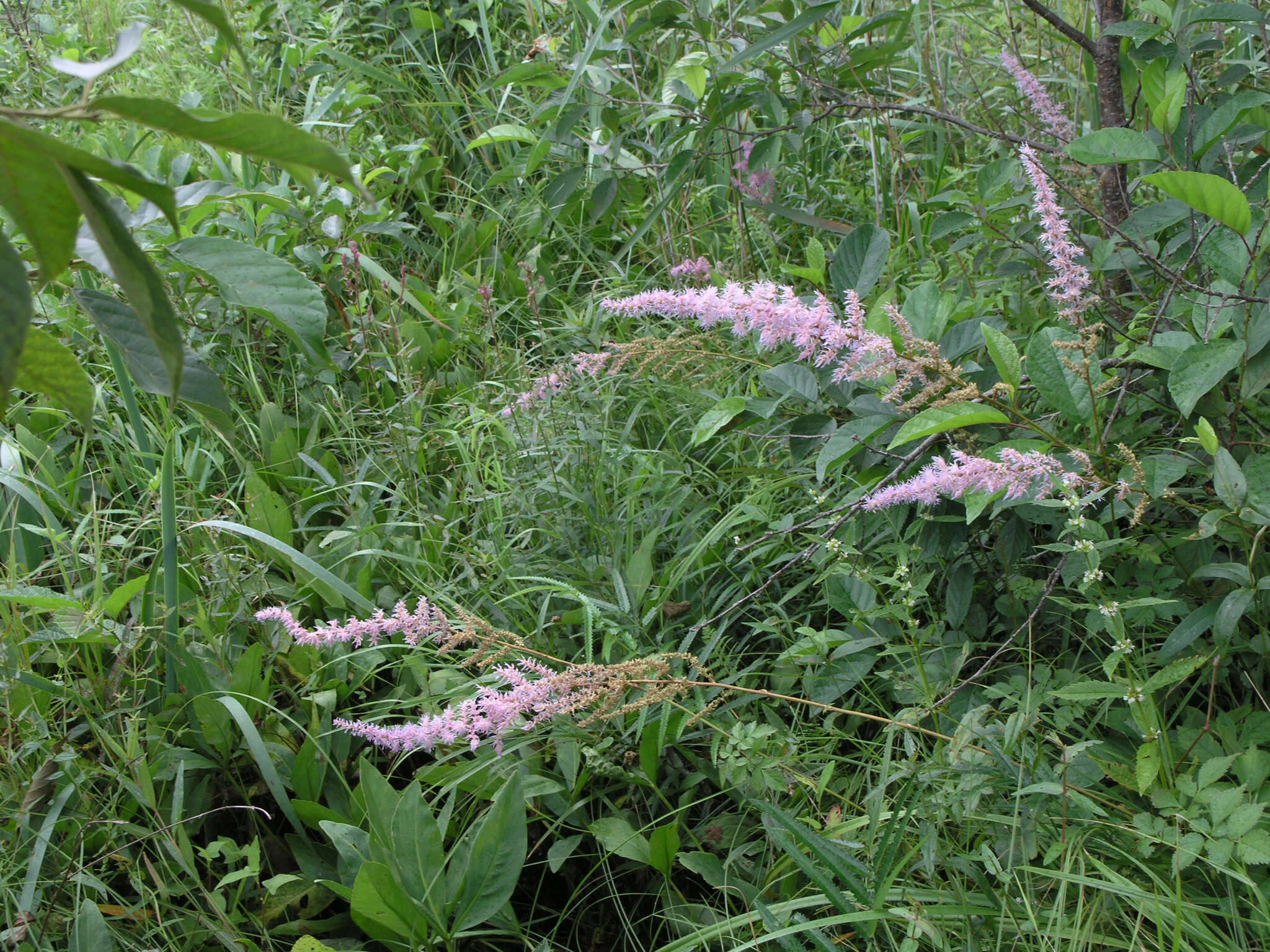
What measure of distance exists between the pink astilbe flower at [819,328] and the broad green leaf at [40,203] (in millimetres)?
881

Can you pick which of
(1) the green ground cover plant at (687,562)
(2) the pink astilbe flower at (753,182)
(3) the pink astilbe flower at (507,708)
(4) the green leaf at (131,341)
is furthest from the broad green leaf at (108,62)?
(2) the pink astilbe flower at (753,182)

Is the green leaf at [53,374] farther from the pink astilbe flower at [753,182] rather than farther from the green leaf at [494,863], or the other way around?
the pink astilbe flower at [753,182]

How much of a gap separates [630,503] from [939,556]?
1.78ft

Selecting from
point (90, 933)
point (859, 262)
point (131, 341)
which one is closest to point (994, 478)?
point (859, 262)

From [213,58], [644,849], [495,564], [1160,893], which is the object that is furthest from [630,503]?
[213,58]

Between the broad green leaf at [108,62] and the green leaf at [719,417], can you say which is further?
the green leaf at [719,417]

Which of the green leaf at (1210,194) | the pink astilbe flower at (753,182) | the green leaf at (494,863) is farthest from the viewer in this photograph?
the pink astilbe flower at (753,182)

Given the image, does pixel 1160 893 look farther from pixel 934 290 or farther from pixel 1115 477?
pixel 934 290

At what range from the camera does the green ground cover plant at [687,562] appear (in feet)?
3.54

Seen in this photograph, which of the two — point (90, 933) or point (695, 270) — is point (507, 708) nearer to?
point (90, 933)

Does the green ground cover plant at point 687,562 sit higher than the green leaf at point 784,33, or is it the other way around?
the green leaf at point 784,33

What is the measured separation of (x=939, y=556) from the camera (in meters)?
1.46

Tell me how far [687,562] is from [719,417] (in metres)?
0.29

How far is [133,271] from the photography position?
17.1 inches
